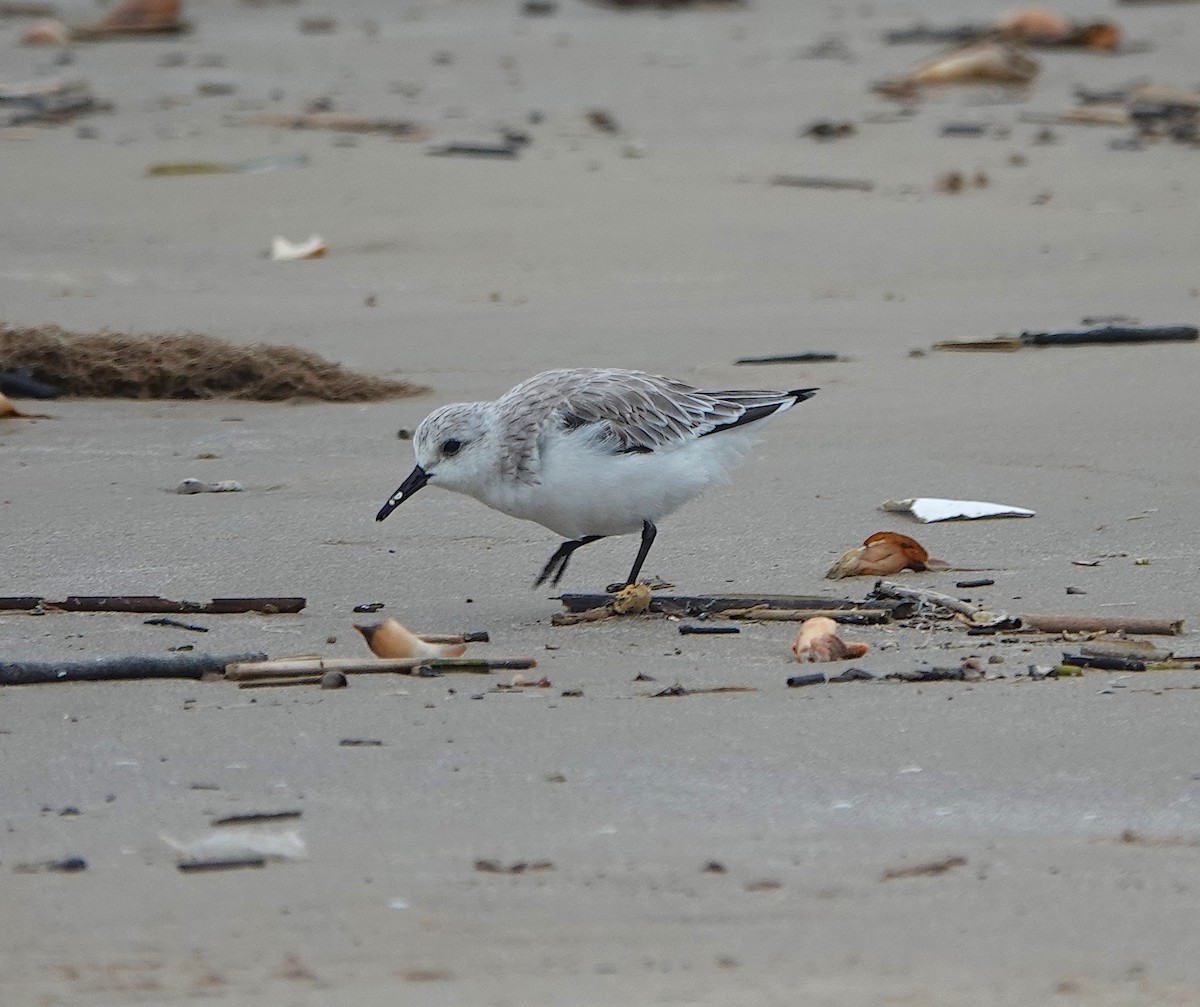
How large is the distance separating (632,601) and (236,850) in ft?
6.10

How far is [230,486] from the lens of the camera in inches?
247

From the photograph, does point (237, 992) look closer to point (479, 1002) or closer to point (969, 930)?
point (479, 1002)

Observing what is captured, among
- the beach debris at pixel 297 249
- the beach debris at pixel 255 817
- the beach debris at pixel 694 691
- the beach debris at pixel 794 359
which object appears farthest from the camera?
the beach debris at pixel 297 249

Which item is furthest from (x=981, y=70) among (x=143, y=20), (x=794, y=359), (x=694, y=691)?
(x=694, y=691)

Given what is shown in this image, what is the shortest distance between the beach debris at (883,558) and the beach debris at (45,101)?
326 inches

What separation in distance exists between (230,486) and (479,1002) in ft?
12.0

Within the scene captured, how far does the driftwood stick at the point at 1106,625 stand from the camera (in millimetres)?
4715

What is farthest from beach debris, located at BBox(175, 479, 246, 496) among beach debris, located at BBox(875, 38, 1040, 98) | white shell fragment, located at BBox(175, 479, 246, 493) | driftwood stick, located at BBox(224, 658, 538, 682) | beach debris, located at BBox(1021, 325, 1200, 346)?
beach debris, located at BBox(875, 38, 1040, 98)

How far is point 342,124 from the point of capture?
1208 centimetres

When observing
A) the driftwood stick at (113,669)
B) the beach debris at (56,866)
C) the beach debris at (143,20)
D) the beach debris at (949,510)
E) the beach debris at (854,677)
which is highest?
the beach debris at (143,20)

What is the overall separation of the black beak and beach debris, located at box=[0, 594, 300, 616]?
460mm

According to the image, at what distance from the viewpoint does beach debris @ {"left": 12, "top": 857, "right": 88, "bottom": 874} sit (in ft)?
10.9

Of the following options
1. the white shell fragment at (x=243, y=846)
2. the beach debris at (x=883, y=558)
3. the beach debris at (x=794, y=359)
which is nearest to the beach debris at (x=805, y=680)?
the beach debris at (x=883, y=558)

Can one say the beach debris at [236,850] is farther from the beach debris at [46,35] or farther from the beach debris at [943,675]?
the beach debris at [46,35]
